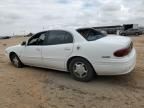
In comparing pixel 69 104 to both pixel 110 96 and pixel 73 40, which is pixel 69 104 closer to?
pixel 110 96

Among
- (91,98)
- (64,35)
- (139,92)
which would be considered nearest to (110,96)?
(91,98)

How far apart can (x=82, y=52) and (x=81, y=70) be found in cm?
51

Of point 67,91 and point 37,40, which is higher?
point 37,40

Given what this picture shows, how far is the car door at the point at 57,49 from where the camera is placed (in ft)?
18.1

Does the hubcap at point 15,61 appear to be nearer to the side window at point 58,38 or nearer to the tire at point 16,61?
the tire at point 16,61

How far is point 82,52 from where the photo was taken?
5.13 metres

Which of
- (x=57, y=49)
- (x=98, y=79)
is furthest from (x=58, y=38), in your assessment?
(x=98, y=79)

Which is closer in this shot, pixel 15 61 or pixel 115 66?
pixel 115 66

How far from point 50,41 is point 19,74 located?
5.16 feet

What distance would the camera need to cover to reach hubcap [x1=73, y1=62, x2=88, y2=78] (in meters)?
5.23

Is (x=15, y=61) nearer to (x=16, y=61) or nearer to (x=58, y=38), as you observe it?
(x=16, y=61)

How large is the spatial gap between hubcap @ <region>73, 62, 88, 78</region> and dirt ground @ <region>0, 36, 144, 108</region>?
0.24m

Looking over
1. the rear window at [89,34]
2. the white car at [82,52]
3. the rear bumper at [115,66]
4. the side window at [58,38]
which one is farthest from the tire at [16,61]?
the rear bumper at [115,66]

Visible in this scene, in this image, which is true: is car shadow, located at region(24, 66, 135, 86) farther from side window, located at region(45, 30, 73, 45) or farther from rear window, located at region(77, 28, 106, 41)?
rear window, located at region(77, 28, 106, 41)
